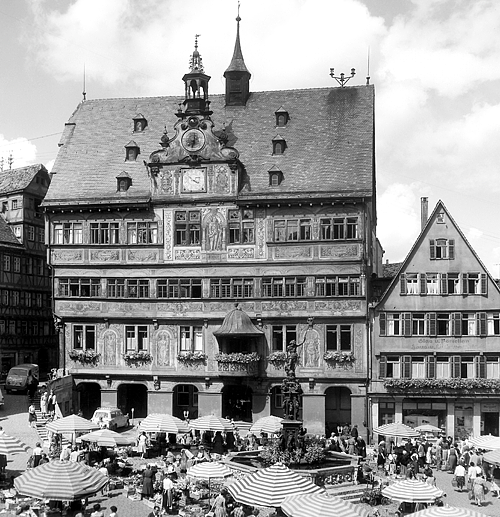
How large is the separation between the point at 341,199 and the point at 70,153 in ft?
66.3

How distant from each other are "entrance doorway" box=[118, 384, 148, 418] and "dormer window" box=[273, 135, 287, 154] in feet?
61.0

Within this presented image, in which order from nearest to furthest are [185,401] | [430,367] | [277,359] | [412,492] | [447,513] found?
[447,513] < [412,492] < [430,367] < [277,359] < [185,401]

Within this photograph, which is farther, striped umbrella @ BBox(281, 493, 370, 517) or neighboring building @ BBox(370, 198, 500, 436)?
neighboring building @ BBox(370, 198, 500, 436)

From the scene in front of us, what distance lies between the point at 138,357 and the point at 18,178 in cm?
2338

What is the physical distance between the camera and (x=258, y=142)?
58.8 meters

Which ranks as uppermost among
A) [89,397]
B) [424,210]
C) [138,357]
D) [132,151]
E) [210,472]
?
[132,151]

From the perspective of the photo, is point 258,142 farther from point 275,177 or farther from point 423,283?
point 423,283

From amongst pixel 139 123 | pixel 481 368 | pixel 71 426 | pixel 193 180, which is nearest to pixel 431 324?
pixel 481 368

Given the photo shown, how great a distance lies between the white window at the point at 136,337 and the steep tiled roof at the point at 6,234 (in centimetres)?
1709

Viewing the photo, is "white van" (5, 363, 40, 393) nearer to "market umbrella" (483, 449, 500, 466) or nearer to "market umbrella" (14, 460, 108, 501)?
"market umbrella" (14, 460, 108, 501)

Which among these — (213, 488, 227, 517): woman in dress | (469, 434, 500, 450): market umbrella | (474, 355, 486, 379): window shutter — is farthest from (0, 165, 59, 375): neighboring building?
(213, 488, 227, 517): woman in dress

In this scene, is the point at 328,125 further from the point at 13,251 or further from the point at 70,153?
the point at 13,251

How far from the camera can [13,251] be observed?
68875 mm

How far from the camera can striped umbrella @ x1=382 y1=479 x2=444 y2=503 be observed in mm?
30891
